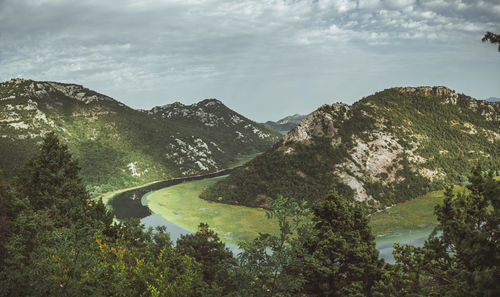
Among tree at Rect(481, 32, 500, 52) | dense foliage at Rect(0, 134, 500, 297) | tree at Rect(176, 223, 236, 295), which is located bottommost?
tree at Rect(176, 223, 236, 295)

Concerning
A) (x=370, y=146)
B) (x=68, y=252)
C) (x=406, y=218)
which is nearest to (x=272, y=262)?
(x=68, y=252)

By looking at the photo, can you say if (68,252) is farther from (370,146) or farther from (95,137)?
(95,137)

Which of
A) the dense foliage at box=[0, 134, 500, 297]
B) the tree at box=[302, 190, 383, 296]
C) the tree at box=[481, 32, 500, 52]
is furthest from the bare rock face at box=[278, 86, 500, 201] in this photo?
the tree at box=[481, 32, 500, 52]

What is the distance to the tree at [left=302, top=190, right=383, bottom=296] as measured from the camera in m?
24.1

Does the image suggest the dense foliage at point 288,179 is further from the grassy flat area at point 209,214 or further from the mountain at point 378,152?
the grassy flat area at point 209,214

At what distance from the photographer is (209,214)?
92562mm

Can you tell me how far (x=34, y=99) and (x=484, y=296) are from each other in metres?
203

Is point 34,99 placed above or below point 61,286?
above

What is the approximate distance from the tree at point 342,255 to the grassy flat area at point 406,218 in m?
45.3

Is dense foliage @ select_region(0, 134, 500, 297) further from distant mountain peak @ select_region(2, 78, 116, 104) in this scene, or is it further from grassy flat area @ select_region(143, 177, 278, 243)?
distant mountain peak @ select_region(2, 78, 116, 104)

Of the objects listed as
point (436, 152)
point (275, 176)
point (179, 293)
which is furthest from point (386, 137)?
point (179, 293)

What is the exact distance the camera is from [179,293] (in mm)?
18656

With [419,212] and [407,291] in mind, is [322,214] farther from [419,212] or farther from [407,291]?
[419,212]

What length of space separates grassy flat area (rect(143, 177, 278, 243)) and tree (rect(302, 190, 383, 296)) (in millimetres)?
34449
